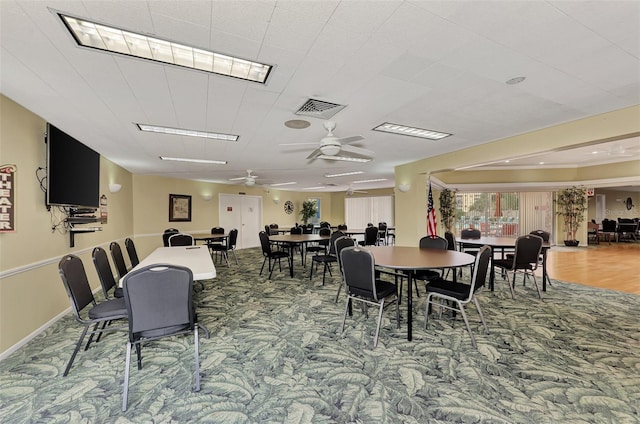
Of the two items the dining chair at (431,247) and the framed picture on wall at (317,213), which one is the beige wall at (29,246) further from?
the framed picture on wall at (317,213)

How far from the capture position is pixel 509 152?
4.68 meters

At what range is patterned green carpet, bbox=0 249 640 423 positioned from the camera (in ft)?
6.15

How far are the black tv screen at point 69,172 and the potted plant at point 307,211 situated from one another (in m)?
9.48

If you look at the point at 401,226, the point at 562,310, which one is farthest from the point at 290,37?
the point at 401,226

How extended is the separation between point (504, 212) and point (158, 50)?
1296cm

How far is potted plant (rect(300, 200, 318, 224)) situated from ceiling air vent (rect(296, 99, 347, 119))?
10.1 meters

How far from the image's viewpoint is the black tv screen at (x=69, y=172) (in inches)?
130

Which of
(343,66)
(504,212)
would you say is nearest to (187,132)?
(343,66)

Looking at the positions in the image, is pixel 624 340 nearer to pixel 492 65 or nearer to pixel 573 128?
pixel 573 128

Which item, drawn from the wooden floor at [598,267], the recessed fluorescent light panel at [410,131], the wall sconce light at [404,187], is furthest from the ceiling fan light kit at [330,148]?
the wooden floor at [598,267]

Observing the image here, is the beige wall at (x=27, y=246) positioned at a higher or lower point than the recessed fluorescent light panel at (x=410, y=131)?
lower

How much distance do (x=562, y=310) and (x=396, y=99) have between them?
3551 mm

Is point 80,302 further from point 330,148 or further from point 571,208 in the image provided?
point 571,208

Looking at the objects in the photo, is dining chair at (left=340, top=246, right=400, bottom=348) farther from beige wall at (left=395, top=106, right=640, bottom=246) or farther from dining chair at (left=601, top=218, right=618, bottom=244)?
dining chair at (left=601, top=218, right=618, bottom=244)
